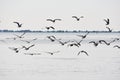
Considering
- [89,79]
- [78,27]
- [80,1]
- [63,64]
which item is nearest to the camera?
[89,79]

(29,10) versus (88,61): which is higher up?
(29,10)

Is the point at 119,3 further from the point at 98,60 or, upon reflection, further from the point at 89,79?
the point at 98,60

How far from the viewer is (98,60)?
7891mm

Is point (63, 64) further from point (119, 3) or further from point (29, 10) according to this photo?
point (119, 3)

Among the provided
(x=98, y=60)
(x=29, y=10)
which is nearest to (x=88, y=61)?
(x=98, y=60)

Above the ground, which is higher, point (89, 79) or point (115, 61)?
point (115, 61)

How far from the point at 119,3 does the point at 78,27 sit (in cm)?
158

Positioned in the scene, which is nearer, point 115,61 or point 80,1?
point 80,1

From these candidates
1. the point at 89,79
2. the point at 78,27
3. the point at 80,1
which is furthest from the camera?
the point at 78,27

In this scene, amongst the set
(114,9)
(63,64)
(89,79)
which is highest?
(114,9)

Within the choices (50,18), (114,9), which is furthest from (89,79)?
(50,18)

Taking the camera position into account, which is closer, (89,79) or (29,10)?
(89,79)

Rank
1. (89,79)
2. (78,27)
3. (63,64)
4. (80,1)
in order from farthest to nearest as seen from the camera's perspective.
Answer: (78,27)
(63,64)
(80,1)
(89,79)

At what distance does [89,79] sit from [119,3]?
133cm
